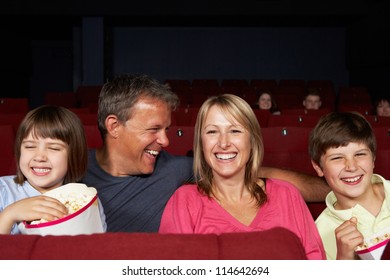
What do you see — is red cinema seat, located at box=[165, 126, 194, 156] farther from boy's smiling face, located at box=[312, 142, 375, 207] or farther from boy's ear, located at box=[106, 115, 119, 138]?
boy's smiling face, located at box=[312, 142, 375, 207]

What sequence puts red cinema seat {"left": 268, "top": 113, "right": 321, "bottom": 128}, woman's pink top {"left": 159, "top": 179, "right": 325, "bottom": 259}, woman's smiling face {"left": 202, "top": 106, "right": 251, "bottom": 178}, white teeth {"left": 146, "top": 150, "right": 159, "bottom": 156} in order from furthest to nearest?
red cinema seat {"left": 268, "top": 113, "right": 321, "bottom": 128} < white teeth {"left": 146, "top": 150, "right": 159, "bottom": 156} < woman's smiling face {"left": 202, "top": 106, "right": 251, "bottom": 178} < woman's pink top {"left": 159, "top": 179, "right": 325, "bottom": 259}

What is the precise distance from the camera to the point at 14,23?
30.3 ft

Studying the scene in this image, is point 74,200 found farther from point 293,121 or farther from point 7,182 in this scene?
point 293,121

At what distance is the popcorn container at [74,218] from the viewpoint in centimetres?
99

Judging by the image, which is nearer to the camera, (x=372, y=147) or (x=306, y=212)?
(x=306, y=212)

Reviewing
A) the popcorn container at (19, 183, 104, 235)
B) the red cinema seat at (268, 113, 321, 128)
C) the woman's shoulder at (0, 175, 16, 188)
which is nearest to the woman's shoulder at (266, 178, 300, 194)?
the popcorn container at (19, 183, 104, 235)

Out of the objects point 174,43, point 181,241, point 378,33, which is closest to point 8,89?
point 174,43

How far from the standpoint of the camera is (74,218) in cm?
103

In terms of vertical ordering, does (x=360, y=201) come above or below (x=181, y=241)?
below

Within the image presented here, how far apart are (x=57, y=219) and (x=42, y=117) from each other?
49 cm

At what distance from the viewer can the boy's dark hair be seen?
4.87 ft

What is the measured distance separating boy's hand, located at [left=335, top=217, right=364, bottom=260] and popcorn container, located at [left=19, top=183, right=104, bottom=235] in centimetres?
57

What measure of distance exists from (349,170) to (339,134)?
114 mm

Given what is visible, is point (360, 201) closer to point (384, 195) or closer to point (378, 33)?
point (384, 195)
